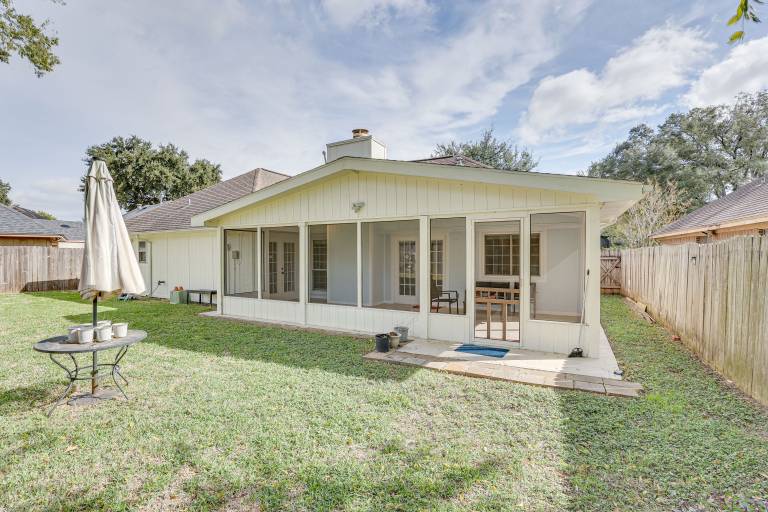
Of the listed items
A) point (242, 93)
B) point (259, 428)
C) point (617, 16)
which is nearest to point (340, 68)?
point (242, 93)

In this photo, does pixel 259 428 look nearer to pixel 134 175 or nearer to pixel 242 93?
pixel 242 93

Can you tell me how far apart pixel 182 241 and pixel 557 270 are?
41.2ft

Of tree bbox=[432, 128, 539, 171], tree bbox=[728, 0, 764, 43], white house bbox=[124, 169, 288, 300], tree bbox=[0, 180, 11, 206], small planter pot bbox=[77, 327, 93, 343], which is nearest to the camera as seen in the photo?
tree bbox=[728, 0, 764, 43]

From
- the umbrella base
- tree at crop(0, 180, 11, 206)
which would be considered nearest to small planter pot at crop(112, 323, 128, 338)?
the umbrella base

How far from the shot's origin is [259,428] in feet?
11.8

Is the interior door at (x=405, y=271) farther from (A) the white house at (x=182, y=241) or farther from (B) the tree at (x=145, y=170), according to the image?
(B) the tree at (x=145, y=170)

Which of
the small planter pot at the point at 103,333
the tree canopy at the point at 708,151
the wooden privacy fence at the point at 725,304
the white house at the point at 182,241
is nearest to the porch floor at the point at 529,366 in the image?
the wooden privacy fence at the point at 725,304

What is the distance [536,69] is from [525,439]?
15.1m

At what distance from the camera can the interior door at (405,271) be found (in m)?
11.0

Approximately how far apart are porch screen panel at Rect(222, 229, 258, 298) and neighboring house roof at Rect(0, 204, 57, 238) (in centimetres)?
1196

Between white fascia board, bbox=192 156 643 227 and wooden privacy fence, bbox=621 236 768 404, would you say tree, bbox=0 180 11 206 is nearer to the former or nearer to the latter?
white fascia board, bbox=192 156 643 227

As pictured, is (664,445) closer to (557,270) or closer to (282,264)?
(557,270)

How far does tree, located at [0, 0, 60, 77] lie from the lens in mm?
9094

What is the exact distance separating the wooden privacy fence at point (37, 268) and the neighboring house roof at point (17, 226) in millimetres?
1459
